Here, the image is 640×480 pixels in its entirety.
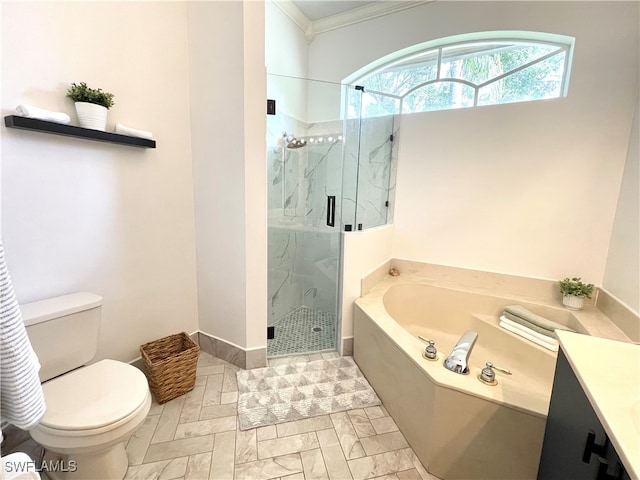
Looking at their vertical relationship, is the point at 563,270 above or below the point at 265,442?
above

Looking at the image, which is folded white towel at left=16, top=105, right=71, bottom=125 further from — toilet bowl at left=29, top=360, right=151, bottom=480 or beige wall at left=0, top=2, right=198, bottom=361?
toilet bowl at left=29, top=360, right=151, bottom=480

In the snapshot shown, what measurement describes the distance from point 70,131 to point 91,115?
0.45 feet

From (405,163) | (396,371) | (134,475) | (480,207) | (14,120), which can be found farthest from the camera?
(405,163)

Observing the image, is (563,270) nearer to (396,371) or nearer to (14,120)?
(396,371)

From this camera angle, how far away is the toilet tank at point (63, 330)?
1290 mm

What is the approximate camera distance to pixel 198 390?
6.21 feet

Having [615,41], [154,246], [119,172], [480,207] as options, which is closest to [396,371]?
[480,207]

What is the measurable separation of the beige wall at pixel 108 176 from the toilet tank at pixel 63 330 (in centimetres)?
16

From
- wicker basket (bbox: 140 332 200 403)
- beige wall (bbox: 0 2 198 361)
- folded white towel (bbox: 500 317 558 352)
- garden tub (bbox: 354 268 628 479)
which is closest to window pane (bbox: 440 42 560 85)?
garden tub (bbox: 354 268 628 479)

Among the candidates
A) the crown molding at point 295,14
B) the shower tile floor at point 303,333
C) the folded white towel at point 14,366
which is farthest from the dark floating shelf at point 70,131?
the crown molding at point 295,14

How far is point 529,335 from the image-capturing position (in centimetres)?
198

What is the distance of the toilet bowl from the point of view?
1.09 meters

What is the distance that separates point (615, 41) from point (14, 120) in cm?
345

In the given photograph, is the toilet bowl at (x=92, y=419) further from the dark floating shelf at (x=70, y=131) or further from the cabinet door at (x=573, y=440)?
the cabinet door at (x=573, y=440)
